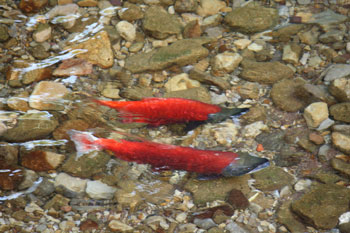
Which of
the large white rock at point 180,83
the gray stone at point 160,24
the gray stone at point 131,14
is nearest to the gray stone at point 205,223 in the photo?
the large white rock at point 180,83

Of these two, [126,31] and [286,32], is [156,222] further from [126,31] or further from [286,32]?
[286,32]

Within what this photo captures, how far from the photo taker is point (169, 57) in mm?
4520

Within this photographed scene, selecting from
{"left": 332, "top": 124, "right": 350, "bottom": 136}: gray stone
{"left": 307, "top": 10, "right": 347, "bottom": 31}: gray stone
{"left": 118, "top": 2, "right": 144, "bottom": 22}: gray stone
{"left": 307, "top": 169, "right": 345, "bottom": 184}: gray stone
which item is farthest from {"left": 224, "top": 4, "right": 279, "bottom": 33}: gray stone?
{"left": 307, "top": 169, "right": 345, "bottom": 184}: gray stone

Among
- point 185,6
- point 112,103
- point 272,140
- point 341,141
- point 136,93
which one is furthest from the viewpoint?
point 185,6

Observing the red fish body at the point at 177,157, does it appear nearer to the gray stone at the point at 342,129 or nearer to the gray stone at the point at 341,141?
the gray stone at the point at 341,141

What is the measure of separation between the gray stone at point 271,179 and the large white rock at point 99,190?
1.39 metres

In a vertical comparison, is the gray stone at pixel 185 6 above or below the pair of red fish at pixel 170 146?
above

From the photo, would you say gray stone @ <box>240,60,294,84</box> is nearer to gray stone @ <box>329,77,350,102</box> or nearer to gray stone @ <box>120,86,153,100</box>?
gray stone @ <box>329,77,350,102</box>

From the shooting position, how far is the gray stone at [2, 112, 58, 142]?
12.4 feet

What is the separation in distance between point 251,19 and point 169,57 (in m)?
1.29

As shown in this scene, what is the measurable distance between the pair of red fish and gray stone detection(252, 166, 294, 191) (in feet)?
0.35

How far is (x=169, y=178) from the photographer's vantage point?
3.61m

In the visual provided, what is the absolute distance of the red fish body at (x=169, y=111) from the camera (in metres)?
3.95

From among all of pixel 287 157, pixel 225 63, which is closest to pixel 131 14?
pixel 225 63
